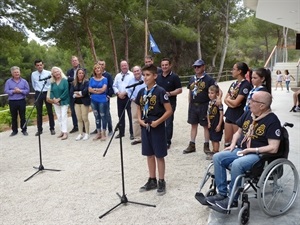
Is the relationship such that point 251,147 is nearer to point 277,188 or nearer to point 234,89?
point 277,188

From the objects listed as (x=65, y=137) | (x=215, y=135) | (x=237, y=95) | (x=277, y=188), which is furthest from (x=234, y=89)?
(x=65, y=137)

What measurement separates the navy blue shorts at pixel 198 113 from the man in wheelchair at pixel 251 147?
1819mm

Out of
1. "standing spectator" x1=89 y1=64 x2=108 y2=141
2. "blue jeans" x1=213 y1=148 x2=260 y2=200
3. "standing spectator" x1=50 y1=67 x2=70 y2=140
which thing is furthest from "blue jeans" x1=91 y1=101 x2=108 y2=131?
"blue jeans" x1=213 y1=148 x2=260 y2=200

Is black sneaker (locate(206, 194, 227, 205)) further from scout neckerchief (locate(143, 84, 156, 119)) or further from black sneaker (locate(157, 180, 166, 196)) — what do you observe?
scout neckerchief (locate(143, 84, 156, 119))

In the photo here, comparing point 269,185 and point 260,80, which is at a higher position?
point 260,80

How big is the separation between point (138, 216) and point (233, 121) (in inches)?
79.0

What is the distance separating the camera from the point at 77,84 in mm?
6785

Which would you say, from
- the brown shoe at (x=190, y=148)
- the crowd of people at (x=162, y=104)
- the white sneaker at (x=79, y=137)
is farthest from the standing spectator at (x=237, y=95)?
the white sneaker at (x=79, y=137)

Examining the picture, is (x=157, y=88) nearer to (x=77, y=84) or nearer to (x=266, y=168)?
(x=266, y=168)

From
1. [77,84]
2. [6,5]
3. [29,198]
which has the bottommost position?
[29,198]

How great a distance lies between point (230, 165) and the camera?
330 cm

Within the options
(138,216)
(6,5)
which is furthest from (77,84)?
(6,5)

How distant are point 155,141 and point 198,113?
1644 mm

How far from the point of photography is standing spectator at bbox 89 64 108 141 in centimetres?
646
